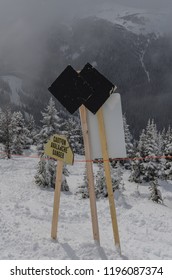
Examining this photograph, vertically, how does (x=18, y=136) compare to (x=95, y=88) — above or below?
below

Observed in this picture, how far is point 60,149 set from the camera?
8.12 metres

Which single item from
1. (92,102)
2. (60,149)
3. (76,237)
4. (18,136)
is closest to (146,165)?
(18,136)

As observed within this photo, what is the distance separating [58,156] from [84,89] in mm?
1667

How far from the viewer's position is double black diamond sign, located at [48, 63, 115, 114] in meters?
7.61

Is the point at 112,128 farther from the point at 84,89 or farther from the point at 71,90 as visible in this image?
the point at 71,90

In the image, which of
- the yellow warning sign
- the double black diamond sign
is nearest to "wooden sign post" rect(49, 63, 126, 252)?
the double black diamond sign

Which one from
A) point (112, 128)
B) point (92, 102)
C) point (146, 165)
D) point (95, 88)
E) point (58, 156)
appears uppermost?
point (95, 88)

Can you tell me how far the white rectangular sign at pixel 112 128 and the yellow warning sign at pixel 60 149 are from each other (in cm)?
53

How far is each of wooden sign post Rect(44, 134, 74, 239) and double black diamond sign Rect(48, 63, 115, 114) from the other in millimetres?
845

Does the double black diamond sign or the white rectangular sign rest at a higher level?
the double black diamond sign

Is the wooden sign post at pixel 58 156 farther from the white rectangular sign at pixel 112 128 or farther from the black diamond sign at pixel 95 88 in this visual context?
the black diamond sign at pixel 95 88

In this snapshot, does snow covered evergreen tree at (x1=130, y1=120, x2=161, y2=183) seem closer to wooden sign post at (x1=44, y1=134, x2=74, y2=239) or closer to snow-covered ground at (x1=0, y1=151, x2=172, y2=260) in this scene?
snow-covered ground at (x1=0, y1=151, x2=172, y2=260)

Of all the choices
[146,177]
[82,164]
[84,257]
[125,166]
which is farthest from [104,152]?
[125,166]
